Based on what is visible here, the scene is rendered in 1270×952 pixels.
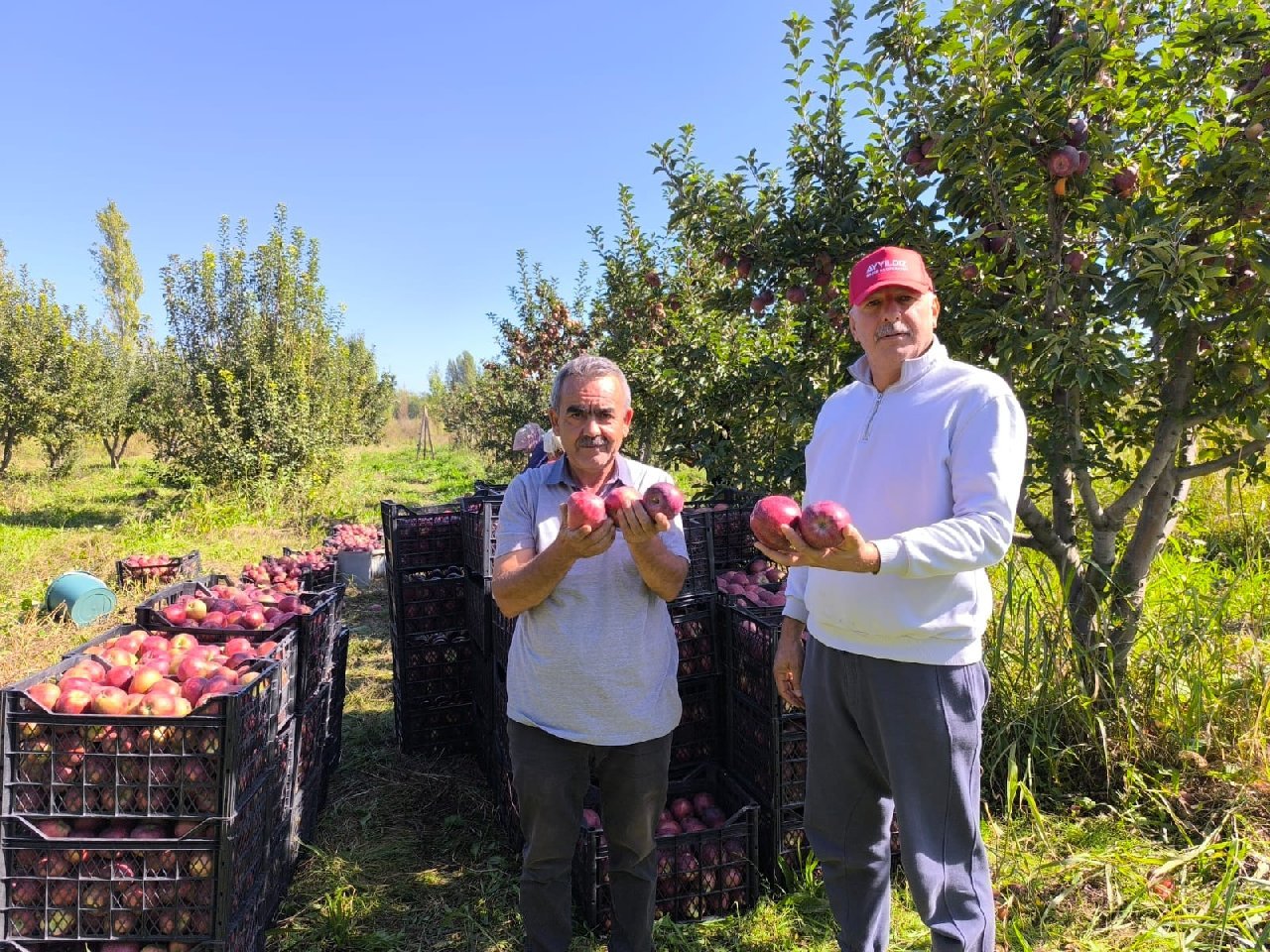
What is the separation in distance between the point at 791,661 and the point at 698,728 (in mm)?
1074

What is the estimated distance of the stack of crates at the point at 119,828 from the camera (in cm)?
221

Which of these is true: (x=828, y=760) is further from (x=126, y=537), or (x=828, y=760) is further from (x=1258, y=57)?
(x=126, y=537)

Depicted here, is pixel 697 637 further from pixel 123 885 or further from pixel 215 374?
pixel 215 374

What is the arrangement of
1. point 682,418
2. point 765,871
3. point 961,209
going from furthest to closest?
1. point 682,418
2. point 961,209
3. point 765,871

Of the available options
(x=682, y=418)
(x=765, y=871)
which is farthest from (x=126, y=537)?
(x=765, y=871)

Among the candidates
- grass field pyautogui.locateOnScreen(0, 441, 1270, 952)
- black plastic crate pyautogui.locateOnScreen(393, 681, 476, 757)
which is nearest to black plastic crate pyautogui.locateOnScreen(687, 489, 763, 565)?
grass field pyautogui.locateOnScreen(0, 441, 1270, 952)

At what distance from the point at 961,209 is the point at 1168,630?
2155 millimetres

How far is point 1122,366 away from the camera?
284 cm

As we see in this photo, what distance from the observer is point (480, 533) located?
145 inches

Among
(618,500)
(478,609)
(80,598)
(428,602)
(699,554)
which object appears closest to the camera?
(618,500)

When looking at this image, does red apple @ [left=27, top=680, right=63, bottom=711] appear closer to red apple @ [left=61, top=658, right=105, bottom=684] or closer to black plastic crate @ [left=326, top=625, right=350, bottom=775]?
red apple @ [left=61, top=658, right=105, bottom=684]

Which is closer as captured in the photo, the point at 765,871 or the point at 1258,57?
the point at 1258,57

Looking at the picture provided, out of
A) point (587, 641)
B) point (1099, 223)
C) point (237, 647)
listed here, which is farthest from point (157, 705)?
point (1099, 223)

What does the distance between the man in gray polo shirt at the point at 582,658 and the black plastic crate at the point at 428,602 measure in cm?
206
